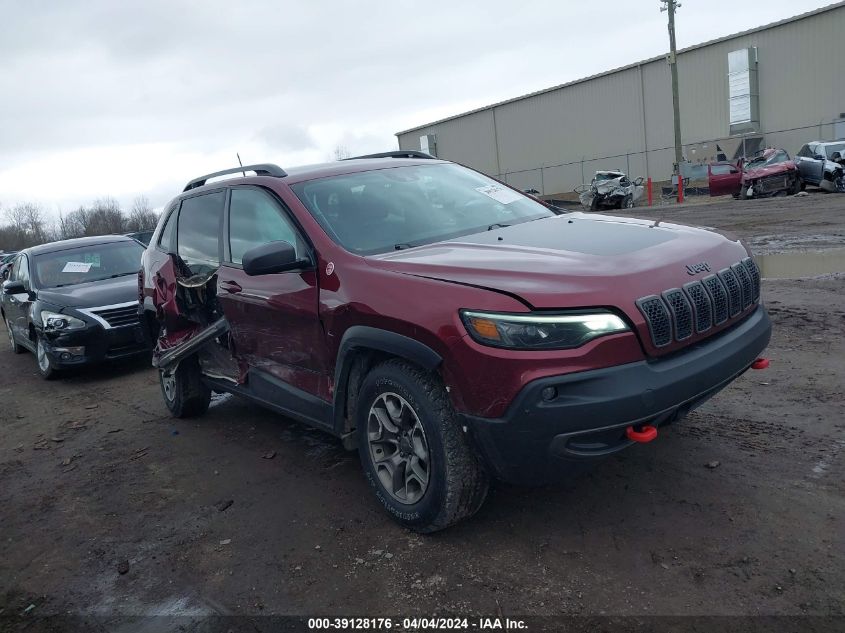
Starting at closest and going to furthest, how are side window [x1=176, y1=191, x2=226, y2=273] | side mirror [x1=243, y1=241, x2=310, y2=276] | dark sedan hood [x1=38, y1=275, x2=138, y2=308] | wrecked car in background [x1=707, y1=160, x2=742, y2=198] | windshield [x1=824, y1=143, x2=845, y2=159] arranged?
side mirror [x1=243, y1=241, x2=310, y2=276] < side window [x1=176, y1=191, x2=226, y2=273] < dark sedan hood [x1=38, y1=275, x2=138, y2=308] < windshield [x1=824, y1=143, x2=845, y2=159] < wrecked car in background [x1=707, y1=160, x2=742, y2=198]

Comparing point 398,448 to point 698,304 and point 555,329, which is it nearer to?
point 555,329

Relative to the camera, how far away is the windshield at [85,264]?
9375 mm

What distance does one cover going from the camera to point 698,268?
3.37m

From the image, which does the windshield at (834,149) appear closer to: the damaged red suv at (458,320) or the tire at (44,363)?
the damaged red suv at (458,320)

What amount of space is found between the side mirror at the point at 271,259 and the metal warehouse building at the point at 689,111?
31399 millimetres

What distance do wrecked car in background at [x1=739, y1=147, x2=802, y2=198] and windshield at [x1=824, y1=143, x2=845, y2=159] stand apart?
108 cm

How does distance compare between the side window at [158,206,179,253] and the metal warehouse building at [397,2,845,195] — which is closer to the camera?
the side window at [158,206,179,253]

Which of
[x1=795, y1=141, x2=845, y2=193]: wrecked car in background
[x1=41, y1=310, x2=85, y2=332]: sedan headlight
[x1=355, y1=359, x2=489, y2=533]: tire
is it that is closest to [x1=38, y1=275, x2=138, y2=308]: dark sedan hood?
[x1=41, y1=310, x2=85, y2=332]: sedan headlight

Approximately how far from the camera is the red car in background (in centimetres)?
2245

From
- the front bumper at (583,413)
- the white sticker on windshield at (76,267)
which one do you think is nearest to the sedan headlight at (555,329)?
the front bumper at (583,413)

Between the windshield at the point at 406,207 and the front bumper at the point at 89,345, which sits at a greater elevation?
the windshield at the point at 406,207

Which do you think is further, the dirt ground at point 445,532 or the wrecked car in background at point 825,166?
the wrecked car in background at point 825,166

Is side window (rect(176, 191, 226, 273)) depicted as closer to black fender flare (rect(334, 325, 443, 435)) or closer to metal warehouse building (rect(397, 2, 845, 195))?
black fender flare (rect(334, 325, 443, 435))

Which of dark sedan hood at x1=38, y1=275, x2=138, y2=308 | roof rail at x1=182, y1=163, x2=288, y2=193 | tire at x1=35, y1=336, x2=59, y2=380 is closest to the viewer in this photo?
roof rail at x1=182, y1=163, x2=288, y2=193
